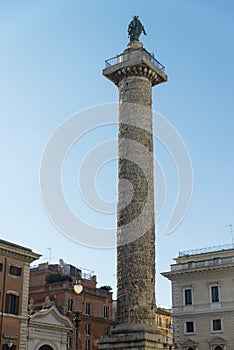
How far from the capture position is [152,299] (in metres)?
27.0

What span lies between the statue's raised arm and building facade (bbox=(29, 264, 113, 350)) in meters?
17.1

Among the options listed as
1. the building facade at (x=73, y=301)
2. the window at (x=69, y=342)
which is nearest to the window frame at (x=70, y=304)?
the building facade at (x=73, y=301)

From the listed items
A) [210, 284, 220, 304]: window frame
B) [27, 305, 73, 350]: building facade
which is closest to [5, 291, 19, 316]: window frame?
[27, 305, 73, 350]: building facade

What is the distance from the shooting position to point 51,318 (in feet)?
120

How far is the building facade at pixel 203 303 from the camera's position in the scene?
37719 mm

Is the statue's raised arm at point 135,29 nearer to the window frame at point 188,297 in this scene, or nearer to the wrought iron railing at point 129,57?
the wrought iron railing at point 129,57

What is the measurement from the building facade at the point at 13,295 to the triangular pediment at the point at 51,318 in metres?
1.57

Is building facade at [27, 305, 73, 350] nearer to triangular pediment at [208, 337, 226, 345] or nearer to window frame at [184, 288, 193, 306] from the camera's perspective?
window frame at [184, 288, 193, 306]

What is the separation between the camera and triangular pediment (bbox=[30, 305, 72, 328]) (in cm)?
3516

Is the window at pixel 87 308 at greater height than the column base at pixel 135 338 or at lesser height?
greater

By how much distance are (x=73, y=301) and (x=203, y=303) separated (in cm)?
960

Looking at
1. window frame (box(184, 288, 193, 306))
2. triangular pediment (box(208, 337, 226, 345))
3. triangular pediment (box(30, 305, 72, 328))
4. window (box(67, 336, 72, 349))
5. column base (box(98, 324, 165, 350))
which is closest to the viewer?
column base (box(98, 324, 165, 350))

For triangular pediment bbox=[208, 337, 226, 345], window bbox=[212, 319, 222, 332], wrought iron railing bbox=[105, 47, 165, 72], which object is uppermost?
wrought iron railing bbox=[105, 47, 165, 72]

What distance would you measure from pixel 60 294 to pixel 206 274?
10.8m
